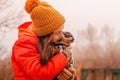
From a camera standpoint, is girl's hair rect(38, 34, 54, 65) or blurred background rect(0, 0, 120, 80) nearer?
girl's hair rect(38, 34, 54, 65)

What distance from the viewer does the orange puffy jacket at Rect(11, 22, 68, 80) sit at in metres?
1.15

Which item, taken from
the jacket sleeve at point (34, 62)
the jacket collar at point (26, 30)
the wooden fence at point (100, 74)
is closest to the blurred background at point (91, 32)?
the wooden fence at point (100, 74)

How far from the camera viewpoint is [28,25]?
4.30 feet

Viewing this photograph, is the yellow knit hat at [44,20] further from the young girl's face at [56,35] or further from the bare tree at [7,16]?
the bare tree at [7,16]

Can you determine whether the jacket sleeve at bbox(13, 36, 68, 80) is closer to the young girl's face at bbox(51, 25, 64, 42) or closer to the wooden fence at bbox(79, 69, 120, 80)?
the young girl's face at bbox(51, 25, 64, 42)

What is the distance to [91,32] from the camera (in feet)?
7.11

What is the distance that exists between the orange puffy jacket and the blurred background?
948 mm

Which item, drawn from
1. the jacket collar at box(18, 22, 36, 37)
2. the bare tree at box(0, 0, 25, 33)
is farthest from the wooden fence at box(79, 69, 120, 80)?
the jacket collar at box(18, 22, 36, 37)

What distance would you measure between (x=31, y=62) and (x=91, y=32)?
3.51 ft

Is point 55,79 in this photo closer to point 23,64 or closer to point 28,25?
point 23,64

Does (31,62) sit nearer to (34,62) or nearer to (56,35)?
(34,62)

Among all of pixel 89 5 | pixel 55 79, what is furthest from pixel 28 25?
pixel 89 5

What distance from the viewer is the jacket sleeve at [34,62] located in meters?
1.15

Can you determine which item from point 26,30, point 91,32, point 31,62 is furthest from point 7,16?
point 31,62
